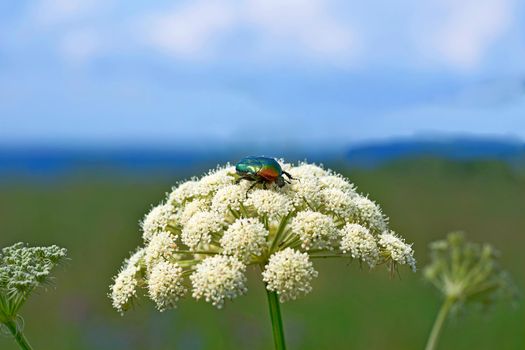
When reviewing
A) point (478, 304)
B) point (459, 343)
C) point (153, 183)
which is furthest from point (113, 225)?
point (478, 304)

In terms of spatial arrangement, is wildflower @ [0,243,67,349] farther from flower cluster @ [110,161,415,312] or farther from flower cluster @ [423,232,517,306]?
flower cluster @ [423,232,517,306]

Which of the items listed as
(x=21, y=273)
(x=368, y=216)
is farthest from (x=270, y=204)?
(x=21, y=273)

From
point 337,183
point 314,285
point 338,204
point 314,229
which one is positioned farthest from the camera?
point 314,285

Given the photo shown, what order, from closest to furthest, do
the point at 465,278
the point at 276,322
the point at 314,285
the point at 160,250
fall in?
the point at 465,278 < the point at 276,322 < the point at 160,250 < the point at 314,285

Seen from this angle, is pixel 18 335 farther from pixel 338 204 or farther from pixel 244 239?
pixel 338 204

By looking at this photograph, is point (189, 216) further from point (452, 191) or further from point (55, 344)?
point (452, 191)

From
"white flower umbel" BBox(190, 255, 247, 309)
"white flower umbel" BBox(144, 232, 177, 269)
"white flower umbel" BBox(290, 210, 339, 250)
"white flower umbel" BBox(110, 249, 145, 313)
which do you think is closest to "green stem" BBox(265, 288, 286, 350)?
"white flower umbel" BBox(190, 255, 247, 309)
